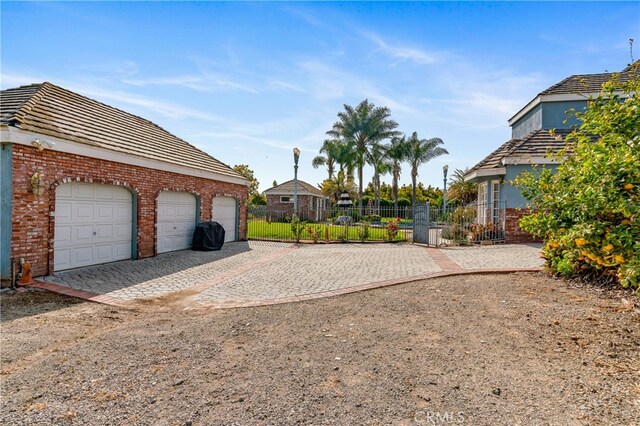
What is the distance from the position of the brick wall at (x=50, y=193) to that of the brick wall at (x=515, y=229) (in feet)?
45.1

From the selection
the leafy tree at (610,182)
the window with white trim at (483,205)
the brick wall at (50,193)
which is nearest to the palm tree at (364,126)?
the window with white trim at (483,205)

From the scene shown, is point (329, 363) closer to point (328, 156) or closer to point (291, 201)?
point (291, 201)

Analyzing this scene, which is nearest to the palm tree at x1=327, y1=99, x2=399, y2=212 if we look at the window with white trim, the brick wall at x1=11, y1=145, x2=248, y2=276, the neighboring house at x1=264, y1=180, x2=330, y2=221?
the neighboring house at x1=264, y1=180, x2=330, y2=221

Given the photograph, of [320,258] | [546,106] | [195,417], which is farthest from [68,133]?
[546,106]

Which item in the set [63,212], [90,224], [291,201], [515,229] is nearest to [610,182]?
[63,212]

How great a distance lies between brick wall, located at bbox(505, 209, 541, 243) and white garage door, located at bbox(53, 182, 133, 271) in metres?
14.3

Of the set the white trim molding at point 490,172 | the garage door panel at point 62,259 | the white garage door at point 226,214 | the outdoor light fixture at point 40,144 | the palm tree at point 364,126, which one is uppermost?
the palm tree at point 364,126

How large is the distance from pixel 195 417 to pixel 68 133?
8.72 m

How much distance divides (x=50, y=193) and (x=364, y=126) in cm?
3186

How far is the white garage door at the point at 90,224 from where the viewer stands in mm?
8375

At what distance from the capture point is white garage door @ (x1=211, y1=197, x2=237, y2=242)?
602 inches

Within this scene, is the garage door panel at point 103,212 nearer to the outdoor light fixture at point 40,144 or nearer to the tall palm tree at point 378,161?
the outdoor light fixture at point 40,144

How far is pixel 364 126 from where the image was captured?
120ft

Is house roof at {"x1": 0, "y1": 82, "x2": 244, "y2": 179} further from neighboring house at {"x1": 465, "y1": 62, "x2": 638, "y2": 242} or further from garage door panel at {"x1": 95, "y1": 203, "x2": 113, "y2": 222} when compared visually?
neighboring house at {"x1": 465, "y1": 62, "x2": 638, "y2": 242}
